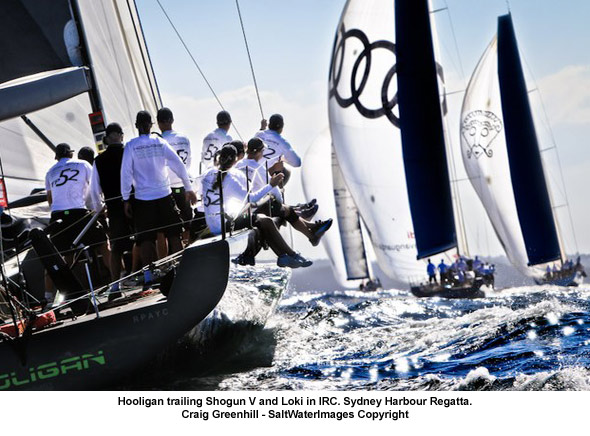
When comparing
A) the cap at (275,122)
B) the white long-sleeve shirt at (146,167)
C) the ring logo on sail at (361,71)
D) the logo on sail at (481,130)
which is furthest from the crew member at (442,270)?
the white long-sleeve shirt at (146,167)

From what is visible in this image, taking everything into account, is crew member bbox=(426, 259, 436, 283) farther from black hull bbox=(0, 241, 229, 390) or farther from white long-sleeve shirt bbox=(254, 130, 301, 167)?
black hull bbox=(0, 241, 229, 390)

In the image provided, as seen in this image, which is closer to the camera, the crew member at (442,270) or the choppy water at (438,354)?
the choppy water at (438,354)

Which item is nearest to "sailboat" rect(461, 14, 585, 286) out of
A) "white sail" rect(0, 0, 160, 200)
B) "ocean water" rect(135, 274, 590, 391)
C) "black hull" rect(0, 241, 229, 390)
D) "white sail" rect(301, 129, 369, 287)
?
"white sail" rect(301, 129, 369, 287)

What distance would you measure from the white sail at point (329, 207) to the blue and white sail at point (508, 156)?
356 cm

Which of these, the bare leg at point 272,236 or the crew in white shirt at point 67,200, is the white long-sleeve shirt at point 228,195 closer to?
the bare leg at point 272,236

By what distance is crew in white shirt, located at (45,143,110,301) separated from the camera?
501 centimetres

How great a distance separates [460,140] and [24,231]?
54.4 feet

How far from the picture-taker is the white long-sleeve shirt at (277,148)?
5.70 meters

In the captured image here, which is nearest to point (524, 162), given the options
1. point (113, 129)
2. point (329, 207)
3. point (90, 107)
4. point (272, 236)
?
point (329, 207)

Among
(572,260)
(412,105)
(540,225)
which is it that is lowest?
(572,260)

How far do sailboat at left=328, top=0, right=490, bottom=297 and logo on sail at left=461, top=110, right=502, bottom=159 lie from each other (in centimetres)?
346

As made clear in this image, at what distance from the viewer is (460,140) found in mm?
20969

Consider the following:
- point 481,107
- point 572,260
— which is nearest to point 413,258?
point 481,107
